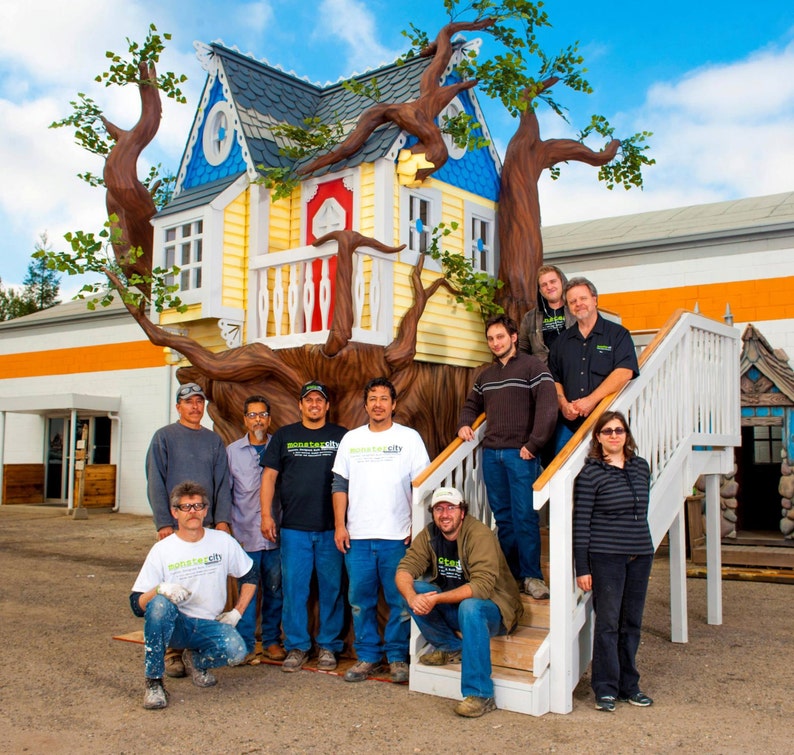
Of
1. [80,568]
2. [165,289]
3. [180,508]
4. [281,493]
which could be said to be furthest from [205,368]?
[80,568]

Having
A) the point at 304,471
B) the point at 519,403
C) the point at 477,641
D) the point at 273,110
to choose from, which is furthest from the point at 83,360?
the point at 477,641

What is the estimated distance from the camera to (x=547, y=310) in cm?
613

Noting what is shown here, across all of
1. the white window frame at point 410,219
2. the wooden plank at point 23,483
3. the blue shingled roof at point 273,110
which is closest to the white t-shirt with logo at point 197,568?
the white window frame at point 410,219

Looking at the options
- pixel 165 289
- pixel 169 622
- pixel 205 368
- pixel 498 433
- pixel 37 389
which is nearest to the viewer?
pixel 169 622

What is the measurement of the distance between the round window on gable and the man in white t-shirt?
3.47 m

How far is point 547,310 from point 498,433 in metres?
1.14

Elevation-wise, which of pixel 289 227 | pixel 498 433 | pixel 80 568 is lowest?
pixel 80 568

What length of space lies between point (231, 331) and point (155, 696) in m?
3.37

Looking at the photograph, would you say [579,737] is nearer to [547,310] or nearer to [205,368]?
[547,310]

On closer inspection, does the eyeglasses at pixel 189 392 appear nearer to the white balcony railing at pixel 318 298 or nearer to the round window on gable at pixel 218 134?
the white balcony railing at pixel 318 298

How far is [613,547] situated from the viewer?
4629mm

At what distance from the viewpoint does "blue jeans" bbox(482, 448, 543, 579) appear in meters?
5.33

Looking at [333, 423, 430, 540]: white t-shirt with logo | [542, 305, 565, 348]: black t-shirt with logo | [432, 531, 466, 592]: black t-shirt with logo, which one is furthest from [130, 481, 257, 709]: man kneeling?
[542, 305, 565, 348]: black t-shirt with logo

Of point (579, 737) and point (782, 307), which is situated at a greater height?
point (782, 307)
